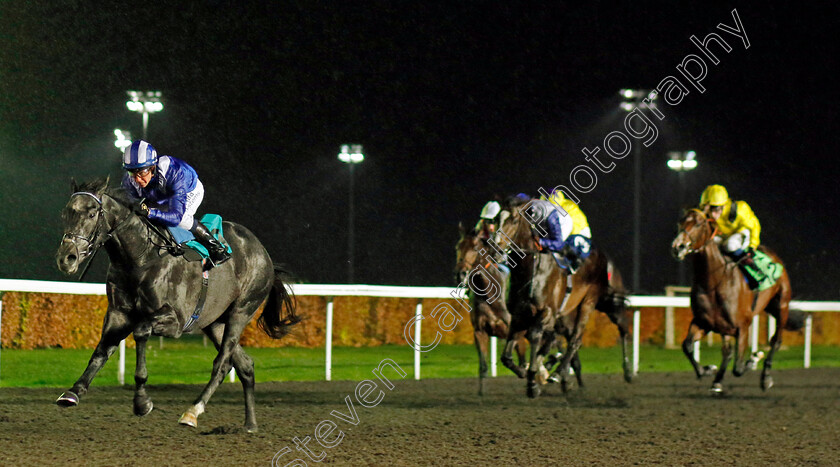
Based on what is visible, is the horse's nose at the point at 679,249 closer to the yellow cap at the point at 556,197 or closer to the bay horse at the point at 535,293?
the bay horse at the point at 535,293

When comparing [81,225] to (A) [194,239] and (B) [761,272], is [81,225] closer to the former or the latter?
(A) [194,239]

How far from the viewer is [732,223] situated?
28.5 feet

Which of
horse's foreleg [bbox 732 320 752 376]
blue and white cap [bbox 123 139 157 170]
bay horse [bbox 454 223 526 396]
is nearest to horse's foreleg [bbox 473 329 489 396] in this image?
bay horse [bbox 454 223 526 396]

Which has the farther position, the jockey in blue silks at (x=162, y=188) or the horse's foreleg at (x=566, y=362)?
the horse's foreleg at (x=566, y=362)

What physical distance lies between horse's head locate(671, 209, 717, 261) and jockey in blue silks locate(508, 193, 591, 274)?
1.05 meters

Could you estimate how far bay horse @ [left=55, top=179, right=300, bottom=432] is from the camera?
13.6 ft

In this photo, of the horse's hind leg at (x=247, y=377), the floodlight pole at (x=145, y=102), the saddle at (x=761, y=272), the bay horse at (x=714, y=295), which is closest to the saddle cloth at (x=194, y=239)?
the horse's hind leg at (x=247, y=377)

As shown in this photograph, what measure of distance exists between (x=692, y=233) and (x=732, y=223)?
2.62ft

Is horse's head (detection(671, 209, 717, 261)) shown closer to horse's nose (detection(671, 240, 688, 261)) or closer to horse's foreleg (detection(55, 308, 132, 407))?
horse's nose (detection(671, 240, 688, 261))

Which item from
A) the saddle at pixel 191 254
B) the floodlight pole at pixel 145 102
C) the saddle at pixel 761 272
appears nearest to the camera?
the saddle at pixel 191 254

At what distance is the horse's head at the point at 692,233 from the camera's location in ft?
26.3

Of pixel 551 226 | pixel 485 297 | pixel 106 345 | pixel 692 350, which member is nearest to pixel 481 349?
pixel 485 297

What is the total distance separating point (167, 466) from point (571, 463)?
2026 mm

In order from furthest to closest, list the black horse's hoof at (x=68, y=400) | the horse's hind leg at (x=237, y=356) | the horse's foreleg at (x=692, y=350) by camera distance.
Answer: the horse's foreleg at (x=692, y=350), the horse's hind leg at (x=237, y=356), the black horse's hoof at (x=68, y=400)
